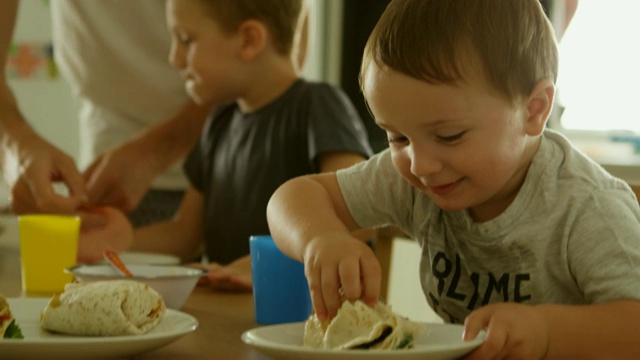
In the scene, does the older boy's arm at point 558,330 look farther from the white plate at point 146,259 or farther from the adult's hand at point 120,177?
the adult's hand at point 120,177

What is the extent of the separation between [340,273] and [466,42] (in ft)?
0.93

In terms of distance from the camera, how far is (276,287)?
117cm

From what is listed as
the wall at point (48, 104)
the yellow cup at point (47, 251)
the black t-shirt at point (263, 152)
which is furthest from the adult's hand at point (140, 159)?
the wall at point (48, 104)

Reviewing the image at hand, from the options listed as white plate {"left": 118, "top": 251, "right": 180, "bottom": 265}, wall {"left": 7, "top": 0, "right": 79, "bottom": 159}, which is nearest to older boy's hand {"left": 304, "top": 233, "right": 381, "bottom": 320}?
white plate {"left": 118, "top": 251, "right": 180, "bottom": 265}

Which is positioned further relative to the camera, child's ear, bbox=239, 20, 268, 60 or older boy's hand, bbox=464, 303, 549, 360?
child's ear, bbox=239, 20, 268, 60

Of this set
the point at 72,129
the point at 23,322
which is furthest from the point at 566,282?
the point at 72,129

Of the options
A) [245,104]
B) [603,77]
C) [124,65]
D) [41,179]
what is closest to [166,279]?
[41,179]

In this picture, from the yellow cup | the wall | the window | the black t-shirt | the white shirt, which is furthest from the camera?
the wall

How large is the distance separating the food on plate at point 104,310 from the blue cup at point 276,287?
0.20 meters

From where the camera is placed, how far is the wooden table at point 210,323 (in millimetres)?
947

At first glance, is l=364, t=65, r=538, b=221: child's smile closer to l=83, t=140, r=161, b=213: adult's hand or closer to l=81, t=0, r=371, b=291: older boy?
l=81, t=0, r=371, b=291: older boy

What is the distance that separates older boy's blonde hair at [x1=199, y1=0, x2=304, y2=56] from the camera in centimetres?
197

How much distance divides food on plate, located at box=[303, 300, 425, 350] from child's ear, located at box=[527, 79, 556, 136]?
284 millimetres

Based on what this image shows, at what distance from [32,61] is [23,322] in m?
3.30
